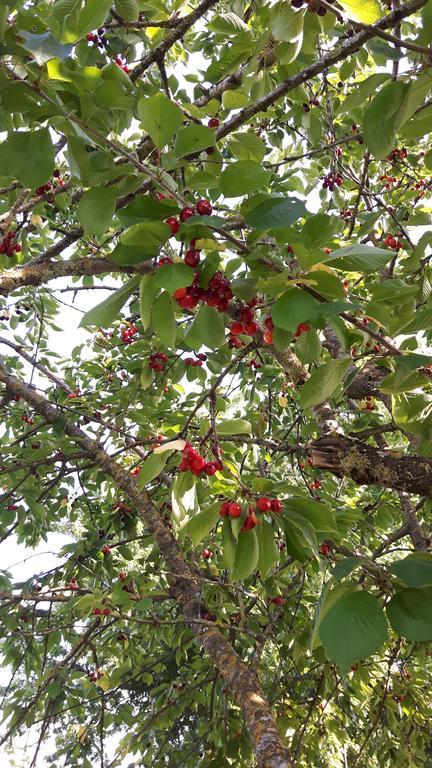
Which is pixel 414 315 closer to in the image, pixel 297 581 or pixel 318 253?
pixel 318 253

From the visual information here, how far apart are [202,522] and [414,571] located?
595 millimetres

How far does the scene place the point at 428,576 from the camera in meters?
0.96

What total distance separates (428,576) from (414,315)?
533 mm

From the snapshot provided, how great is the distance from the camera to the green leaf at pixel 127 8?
1.68 m

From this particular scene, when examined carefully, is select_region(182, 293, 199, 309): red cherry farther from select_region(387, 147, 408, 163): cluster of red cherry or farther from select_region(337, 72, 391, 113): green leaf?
select_region(387, 147, 408, 163): cluster of red cherry

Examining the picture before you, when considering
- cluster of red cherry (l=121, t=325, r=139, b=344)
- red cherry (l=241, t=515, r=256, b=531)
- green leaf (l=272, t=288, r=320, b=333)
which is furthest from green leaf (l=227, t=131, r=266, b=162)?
cluster of red cherry (l=121, t=325, r=139, b=344)

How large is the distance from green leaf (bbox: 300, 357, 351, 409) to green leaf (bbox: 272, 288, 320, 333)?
0.25m

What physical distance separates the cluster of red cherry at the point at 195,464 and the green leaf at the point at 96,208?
641mm

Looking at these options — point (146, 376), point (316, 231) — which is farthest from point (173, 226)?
point (146, 376)

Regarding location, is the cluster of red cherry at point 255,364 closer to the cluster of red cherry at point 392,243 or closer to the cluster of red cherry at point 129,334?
the cluster of red cherry at point 129,334

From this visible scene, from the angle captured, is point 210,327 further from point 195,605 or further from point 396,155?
point 396,155

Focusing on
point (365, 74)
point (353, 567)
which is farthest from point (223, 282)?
point (365, 74)

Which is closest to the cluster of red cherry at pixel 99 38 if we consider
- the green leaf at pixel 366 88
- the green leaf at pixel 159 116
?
the green leaf at pixel 366 88

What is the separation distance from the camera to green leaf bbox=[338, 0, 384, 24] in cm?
113
